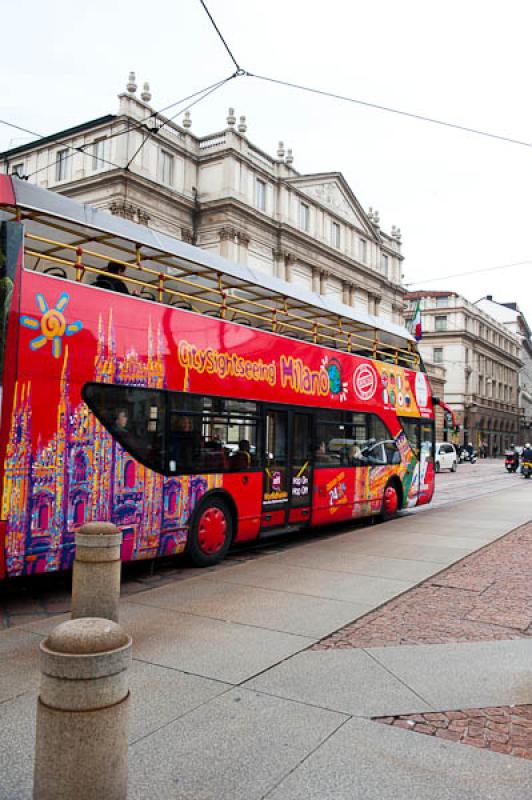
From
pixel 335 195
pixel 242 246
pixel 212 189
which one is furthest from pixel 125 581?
pixel 335 195

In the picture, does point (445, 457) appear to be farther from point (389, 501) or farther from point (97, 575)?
point (97, 575)

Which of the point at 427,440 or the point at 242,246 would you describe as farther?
the point at 242,246

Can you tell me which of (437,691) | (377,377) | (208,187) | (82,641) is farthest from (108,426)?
(208,187)

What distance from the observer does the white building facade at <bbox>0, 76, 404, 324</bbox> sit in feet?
115

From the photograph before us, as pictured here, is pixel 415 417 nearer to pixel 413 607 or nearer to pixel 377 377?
pixel 377 377

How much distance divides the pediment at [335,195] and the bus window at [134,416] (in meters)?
42.3

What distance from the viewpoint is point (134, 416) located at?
7.29 meters

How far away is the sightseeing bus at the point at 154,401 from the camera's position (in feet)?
20.0

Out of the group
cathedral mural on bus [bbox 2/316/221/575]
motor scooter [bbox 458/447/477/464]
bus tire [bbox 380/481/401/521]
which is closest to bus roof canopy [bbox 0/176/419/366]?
cathedral mural on bus [bbox 2/316/221/575]

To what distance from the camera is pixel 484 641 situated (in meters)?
5.39

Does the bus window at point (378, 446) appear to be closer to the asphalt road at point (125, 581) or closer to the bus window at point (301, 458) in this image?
the asphalt road at point (125, 581)

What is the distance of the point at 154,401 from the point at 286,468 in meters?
3.17

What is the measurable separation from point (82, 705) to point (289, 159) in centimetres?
4951

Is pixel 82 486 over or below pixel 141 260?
below
